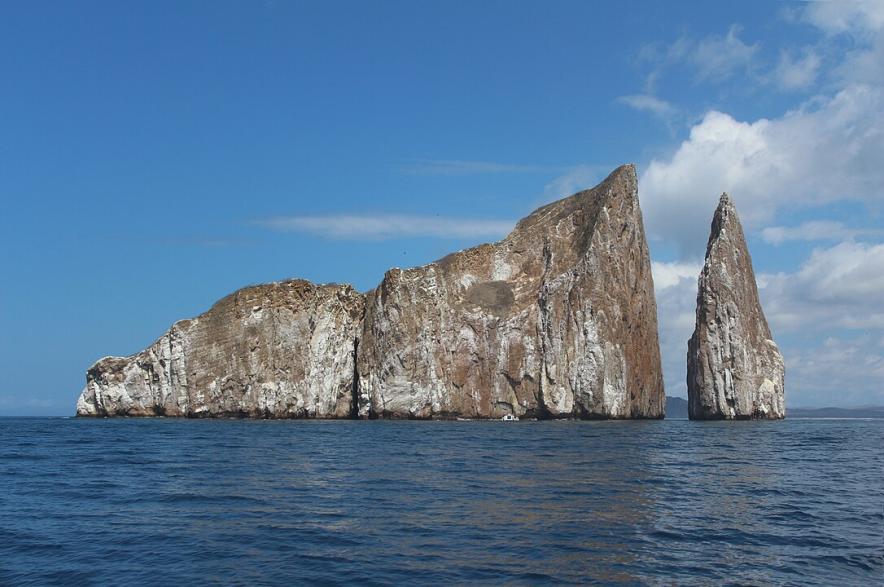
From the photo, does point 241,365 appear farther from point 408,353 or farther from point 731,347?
point 731,347

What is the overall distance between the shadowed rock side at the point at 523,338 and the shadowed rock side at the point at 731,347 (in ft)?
22.4

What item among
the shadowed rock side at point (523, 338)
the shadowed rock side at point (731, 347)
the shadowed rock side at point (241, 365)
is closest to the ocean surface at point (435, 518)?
the shadowed rock side at point (241, 365)

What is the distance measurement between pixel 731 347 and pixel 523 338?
81.9 feet

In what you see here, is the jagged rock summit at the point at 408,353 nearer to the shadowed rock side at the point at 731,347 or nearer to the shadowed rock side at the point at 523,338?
the shadowed rock side at the point at 523,338

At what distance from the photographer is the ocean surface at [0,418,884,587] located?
14391 millimetres

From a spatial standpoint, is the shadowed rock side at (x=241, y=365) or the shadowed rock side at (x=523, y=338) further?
the shadowed rock side at (x=523, y=338)

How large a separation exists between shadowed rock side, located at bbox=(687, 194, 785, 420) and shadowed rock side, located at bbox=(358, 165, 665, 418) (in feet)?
22.4

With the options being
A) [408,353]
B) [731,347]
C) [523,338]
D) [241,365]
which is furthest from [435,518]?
[731,347]

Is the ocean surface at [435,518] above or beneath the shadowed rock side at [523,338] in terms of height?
beneath

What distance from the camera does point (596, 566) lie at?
14672 mm

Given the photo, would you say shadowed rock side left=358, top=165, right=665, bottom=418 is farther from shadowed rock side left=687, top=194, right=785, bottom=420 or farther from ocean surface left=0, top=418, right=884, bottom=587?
ocean surface left=0, top=418, right=884, bottom=587

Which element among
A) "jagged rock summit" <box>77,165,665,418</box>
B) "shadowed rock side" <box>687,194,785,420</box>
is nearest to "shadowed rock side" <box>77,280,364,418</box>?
"jagged rock summit" <box>77,165,665,418</box>

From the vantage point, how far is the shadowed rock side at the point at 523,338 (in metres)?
83.3

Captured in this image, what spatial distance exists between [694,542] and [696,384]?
257ft
